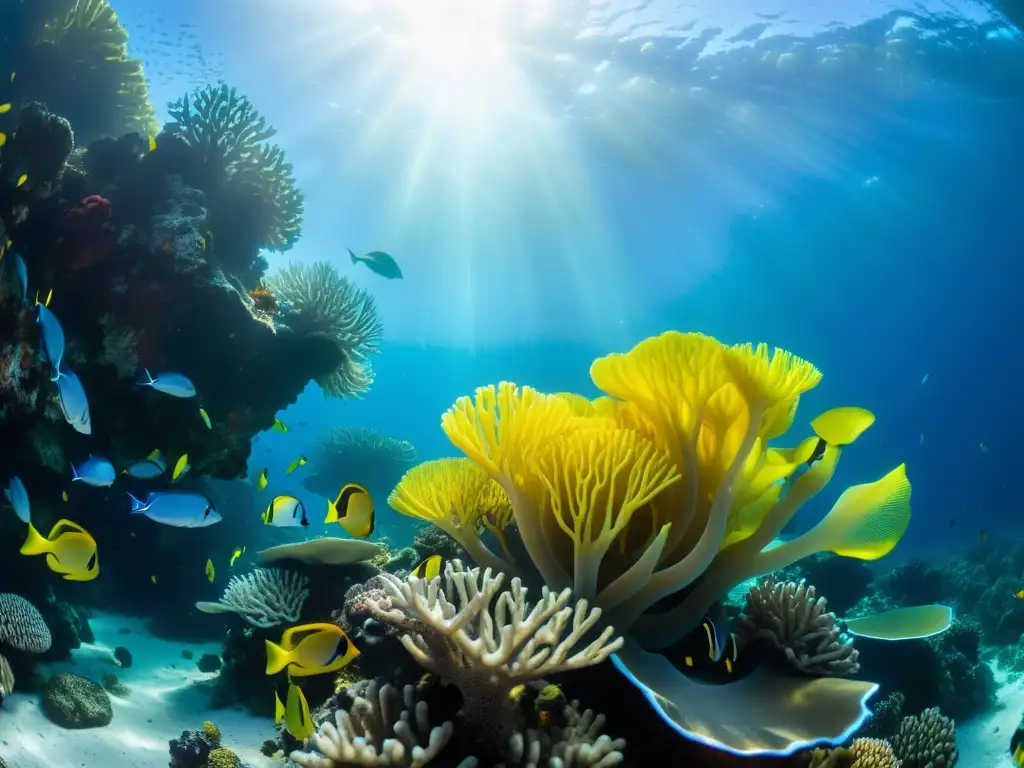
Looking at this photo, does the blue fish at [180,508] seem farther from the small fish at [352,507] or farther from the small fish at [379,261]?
the small fish at [379,261]

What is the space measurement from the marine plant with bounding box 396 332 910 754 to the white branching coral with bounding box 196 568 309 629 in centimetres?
304

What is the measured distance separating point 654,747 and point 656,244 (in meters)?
42.2

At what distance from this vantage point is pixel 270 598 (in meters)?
5.55

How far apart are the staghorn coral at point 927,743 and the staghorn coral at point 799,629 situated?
184 centimetres

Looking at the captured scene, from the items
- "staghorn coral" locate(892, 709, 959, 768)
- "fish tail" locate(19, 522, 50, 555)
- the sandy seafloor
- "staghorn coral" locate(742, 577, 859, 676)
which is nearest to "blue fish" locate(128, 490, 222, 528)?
"fish tail" locate(19, 522, 50, 555)

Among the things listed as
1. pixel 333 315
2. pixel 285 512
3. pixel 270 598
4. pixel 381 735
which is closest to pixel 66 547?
pixel 285 512

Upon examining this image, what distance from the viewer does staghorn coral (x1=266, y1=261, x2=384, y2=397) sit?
8328 millimetres

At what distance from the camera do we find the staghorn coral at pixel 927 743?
4062mm

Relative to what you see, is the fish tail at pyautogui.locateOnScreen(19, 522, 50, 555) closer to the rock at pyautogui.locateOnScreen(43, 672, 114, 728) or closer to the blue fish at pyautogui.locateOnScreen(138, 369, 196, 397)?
the blue fish at pyautogui.locateOnScreen(138, 369, 196, 397)

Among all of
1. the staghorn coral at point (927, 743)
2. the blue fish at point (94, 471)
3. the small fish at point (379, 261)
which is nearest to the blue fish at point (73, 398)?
the blue fish at point (94, 471)

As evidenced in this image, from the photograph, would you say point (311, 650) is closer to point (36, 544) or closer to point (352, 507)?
point (352, 507)

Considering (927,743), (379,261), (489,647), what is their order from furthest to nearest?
(379,261) → (927,743) → (489,647)

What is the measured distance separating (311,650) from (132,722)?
435cm

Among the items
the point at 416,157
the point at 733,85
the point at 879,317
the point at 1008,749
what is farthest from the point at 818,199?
the point at 1008,749
